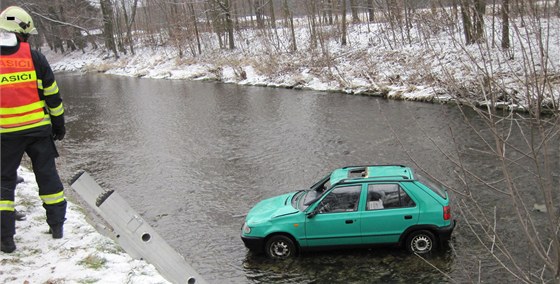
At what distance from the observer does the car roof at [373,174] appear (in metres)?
9.23

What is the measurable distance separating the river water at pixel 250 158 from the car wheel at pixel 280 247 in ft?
0.50

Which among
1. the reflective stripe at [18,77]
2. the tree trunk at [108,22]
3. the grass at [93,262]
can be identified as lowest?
the grass at [93,262]

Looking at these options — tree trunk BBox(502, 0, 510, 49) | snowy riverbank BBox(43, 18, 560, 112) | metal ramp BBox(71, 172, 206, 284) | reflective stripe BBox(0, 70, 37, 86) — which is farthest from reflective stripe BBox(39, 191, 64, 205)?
snowy riverbank BBox(43, 18, 560, 112)

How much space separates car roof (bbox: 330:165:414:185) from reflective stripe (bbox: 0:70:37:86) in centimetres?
566

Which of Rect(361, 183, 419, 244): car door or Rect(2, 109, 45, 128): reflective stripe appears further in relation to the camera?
Rect(361, 183, 419, 244): car door

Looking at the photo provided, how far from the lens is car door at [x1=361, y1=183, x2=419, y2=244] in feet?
29.7

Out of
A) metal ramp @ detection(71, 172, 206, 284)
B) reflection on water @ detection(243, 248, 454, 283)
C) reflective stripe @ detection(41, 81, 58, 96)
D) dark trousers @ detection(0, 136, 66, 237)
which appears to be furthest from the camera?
reflection on water @ detection(243, 248, 454, 283)

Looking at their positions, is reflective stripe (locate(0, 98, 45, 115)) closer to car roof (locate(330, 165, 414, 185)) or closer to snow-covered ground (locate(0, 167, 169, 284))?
snow-covered ground (locate(0, 167, 169, 284))

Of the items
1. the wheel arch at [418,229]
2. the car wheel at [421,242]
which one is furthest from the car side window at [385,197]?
the car wheel at [421,242]

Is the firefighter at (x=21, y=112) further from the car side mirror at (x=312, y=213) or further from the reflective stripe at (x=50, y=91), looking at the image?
the car side mirror at (x=312, y=213)

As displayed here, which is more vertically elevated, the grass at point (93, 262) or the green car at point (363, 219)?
the grass at point (93, 262)

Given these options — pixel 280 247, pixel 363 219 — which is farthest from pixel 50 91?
pixel 363 219

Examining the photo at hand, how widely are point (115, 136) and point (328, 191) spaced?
15.9 m

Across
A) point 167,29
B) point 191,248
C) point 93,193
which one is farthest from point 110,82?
point 93,193
